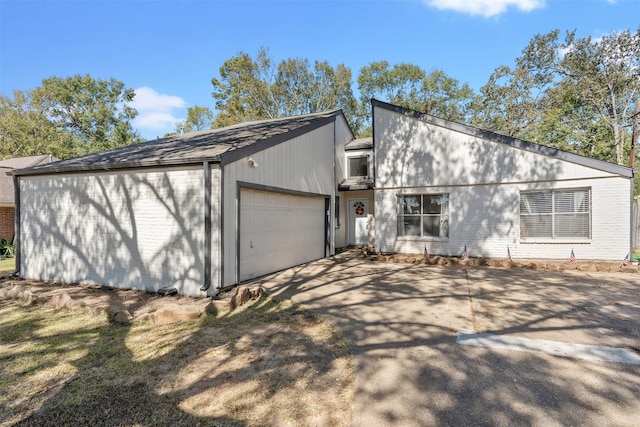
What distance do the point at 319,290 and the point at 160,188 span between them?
4.21m

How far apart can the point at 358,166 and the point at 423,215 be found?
13.9 feet

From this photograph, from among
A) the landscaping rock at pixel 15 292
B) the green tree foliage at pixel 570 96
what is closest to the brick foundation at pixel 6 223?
the landscaping rock at pixel 15 292

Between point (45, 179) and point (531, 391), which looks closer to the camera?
point (531, 391)

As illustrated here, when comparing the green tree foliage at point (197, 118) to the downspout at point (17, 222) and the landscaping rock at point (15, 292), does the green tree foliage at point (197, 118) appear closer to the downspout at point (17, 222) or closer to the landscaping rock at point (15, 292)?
the downspout at point (17, 222)

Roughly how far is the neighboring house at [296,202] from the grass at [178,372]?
1.94 meters

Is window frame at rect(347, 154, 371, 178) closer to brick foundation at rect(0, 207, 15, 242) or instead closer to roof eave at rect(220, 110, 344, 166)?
roof eave at rect(220, 110, 344, 166)

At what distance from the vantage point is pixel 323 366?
3643 millimetres

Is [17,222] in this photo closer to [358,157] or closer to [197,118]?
[358,157]

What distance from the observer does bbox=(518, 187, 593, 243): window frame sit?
31.8 ft

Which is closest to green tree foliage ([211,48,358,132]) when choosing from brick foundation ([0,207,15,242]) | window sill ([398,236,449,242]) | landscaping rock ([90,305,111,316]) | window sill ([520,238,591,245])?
brick foundation ([0,207,15,242])

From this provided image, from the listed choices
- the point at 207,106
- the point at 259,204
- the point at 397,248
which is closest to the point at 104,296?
the point at 259,204

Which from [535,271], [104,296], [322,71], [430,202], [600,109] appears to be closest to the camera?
[104,296]

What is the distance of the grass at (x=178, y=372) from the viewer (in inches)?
110

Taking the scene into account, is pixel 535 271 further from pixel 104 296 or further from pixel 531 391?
pixel 104 296
